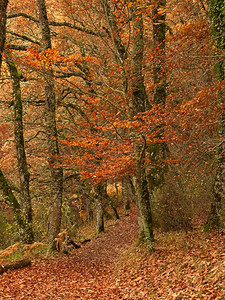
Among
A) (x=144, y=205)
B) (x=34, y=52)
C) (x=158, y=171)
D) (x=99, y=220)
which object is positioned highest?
(x=34, y=52)

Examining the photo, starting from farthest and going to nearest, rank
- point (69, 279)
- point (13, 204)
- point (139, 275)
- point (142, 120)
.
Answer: point (13, 204), point (142, 120), point (69, 279), point (139, 275)

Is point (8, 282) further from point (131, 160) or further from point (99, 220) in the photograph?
point (99, 220)

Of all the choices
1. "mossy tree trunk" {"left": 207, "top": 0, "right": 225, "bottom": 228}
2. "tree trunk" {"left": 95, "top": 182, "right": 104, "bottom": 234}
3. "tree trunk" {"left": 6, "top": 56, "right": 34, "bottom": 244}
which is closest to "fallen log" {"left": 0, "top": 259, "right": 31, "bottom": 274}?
"tree trunk" {"left": 6, "top": 56, "right": 34, "bottom": 244}

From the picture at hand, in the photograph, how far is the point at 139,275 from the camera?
8578mm

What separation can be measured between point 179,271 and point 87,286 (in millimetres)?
2884

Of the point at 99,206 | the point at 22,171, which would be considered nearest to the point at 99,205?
the point at 99,206

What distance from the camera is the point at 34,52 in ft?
34.4

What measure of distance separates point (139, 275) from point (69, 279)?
2217mm

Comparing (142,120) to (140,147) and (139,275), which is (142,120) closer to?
(140,147)

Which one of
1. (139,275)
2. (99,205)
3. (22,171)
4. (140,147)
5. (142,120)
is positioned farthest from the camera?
(99,205)

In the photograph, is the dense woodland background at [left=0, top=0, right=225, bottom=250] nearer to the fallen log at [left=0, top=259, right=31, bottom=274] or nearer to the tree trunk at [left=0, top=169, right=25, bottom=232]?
the tree trunk at [left=0, top=169, right=25, bottom=232]

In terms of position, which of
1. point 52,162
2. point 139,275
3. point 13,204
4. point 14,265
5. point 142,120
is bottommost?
point 139,275

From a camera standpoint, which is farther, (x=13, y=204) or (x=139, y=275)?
(x=13, y=204)

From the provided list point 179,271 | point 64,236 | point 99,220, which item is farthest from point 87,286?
point 99,220
